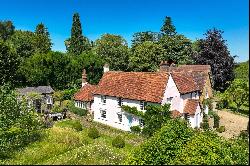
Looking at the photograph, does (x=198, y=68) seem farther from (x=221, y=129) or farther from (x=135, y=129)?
(x=135, y=129)

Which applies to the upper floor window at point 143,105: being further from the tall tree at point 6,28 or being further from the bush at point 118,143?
the tall tree at point 6,28

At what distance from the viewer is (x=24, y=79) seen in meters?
75.4

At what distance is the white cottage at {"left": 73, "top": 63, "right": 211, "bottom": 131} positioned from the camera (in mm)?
45906

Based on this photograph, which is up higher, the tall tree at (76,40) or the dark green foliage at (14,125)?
the tall tree at (76,40)

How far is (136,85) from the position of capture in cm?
4881

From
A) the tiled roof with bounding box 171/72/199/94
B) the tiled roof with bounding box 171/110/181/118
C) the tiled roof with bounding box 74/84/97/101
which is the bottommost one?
the tiled roof with bounding box 171/110/181/118

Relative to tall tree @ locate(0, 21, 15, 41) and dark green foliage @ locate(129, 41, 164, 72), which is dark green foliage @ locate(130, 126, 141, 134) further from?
tall tree @ locate(0, 21, 15, 41)

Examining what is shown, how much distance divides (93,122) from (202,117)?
58.6 feet

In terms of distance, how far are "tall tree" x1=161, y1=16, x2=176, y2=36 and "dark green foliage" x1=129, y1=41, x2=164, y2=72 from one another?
15.7 m

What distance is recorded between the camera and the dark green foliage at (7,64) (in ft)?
229

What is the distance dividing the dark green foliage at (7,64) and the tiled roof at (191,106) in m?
40.5

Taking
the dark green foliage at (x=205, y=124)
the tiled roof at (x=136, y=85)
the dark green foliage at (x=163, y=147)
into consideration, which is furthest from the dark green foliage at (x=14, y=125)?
the dark green foliage at (x=205, y=124)

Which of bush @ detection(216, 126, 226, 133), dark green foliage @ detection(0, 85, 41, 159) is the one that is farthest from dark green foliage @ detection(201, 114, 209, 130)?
dark green foliage @ detection(0, 85, 41, 159)

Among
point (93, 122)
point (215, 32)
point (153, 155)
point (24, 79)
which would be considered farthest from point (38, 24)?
point (153, 155)
